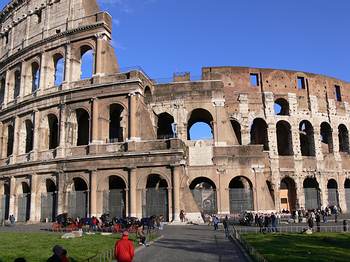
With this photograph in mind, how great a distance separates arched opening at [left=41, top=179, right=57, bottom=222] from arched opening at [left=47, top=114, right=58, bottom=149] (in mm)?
3606

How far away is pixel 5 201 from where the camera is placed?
31.8 m

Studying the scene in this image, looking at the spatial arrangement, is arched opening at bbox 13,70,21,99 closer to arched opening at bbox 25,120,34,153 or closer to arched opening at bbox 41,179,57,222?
arched opening at bbox 25,120,34,153

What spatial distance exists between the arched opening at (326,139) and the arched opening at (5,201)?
27.1 m

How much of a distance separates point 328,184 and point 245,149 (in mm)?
11228

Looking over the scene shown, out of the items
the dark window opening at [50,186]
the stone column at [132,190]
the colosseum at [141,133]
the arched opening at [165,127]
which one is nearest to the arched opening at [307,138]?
the colosseum at [141,133]

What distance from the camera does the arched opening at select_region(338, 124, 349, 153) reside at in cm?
3669

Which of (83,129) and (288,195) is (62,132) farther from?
(288,195)

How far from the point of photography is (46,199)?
28969mm

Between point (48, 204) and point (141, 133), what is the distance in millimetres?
8635

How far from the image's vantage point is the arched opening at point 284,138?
111 ft

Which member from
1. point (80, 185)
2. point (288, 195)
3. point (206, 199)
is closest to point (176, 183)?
point (206, 199)

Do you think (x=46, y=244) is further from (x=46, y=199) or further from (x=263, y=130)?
(x=263, y=130)

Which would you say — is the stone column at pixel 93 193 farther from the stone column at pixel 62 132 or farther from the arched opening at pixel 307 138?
the arched opening at pixel 307 138

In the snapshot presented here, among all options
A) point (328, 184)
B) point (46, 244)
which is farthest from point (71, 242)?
point (328, 184)
